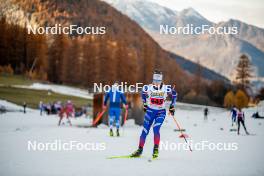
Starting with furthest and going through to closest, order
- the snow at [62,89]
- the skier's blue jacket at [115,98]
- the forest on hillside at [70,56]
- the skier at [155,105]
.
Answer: the snow at [62,89] < the forest on hillside at [70,56] < the skier's blue jacket at [115,98] < the skier at [155,105]

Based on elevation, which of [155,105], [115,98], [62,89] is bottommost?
[62,89]

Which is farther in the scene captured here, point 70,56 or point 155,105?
point 70,56

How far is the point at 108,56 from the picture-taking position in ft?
251

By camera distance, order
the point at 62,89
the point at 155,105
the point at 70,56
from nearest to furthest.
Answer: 1. the point at 155,105
2. the point at 62,89
3. the point at 70,56

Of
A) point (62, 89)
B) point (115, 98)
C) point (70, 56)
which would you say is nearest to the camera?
point (115, 98)

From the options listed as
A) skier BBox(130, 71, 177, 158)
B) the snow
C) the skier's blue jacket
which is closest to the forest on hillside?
the snow

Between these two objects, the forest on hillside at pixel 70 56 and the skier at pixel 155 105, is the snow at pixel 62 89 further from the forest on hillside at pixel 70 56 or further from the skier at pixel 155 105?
the skier at pixel 155 105

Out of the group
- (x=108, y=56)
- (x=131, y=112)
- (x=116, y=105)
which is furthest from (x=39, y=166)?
(x=108, y=56)

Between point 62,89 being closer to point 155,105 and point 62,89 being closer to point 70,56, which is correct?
point 70,56

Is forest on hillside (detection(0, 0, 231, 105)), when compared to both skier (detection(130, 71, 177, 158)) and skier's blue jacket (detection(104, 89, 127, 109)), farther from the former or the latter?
skier (detection(130, 71, 177, 158))

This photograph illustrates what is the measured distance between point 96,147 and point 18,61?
68.7 feet

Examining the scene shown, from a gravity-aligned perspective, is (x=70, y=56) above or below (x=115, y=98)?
above

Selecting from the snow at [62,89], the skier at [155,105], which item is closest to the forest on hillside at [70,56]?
the snow at [62,89]

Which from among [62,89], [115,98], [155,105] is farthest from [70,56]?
[155,105]
